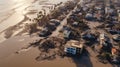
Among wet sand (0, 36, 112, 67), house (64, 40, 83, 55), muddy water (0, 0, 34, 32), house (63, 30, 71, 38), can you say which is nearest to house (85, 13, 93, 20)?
house (63, 30, 71, 38)

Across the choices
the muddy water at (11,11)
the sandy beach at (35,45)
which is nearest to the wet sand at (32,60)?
the sandy beach at (35,45)

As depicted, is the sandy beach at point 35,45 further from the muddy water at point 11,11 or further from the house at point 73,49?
the house at point 73,49

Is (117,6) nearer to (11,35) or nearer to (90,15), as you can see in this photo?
(90,15)

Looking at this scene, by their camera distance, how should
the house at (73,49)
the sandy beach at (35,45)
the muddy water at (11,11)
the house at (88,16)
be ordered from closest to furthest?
the sandy beach at (35,45) → the house at (73,49) → the muddy water at (11,11) → the house at (88,16)

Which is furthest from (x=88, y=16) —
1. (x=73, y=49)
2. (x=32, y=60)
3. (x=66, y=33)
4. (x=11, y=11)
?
(x=32, y=60)

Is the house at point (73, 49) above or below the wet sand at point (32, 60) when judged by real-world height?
above

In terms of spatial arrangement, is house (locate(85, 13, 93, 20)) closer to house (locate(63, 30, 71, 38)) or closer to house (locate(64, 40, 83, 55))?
house (locate(63, 30, 71, 38))

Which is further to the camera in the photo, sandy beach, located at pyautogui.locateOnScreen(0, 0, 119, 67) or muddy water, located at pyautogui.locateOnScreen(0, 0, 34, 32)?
muddy water, located at pyautogui.locateOnScreen(0, 0, 34, 32)

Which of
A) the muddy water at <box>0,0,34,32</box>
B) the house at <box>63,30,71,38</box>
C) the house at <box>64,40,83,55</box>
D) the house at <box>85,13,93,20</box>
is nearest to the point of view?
the house at <box>64,40,83,55</box>

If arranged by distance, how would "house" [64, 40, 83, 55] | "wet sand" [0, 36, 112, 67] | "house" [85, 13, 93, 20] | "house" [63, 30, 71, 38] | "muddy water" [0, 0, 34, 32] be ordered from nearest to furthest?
"wet sand" [0, 36, 112, 67]
"house" [64, 40, 83, 55]
"house" [63, 30, 71, 38]
"muddy water" [0, 0, 34, 32]
"house" [85, 13, 93, 20]

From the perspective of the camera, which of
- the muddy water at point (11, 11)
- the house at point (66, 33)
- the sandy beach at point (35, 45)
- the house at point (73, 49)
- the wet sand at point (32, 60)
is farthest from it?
the muddy water at point (11, 11)

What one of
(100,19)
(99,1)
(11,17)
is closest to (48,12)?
(11,17)

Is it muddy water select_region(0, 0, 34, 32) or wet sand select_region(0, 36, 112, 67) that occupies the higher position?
muddy water select_region(0, 0, 34, 32)
